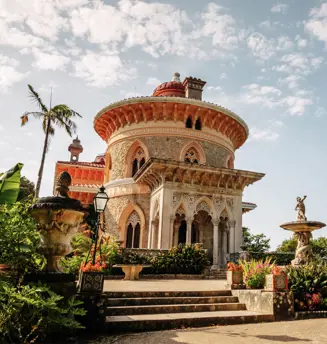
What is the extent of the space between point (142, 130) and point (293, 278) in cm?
1413

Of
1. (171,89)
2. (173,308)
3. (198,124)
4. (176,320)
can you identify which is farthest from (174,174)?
(176,320)

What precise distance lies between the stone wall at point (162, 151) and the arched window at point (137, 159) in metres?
0.59

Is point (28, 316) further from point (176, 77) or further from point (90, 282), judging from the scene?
point (176, 77)

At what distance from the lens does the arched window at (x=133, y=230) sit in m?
19.6

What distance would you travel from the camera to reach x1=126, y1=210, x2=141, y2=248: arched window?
1962 cm

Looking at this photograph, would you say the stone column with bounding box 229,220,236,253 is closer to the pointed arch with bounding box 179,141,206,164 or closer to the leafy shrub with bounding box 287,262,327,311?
the pointed arch with bounding box 179,141,206,164

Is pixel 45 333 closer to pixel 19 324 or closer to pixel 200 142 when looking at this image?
pixel 19 324

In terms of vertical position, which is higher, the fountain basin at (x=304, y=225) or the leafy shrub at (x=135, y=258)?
the fountain basin at (x=304, y=225)

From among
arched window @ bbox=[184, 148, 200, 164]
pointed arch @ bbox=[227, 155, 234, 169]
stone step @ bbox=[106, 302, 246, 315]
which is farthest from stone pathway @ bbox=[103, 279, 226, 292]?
pointed arch @ bbox=[227, 155, 234, 169]

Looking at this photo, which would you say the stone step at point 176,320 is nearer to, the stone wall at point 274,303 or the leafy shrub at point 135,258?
the stone wall at point 274,303

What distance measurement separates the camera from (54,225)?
542 cm

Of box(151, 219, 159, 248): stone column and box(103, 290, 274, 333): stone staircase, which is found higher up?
box(151, 219, 159, 248): stone column

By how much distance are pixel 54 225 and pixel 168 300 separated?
3.56 m

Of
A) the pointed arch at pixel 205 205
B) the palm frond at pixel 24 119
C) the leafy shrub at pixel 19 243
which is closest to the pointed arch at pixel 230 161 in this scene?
the pointed arch at pixel 205 205
